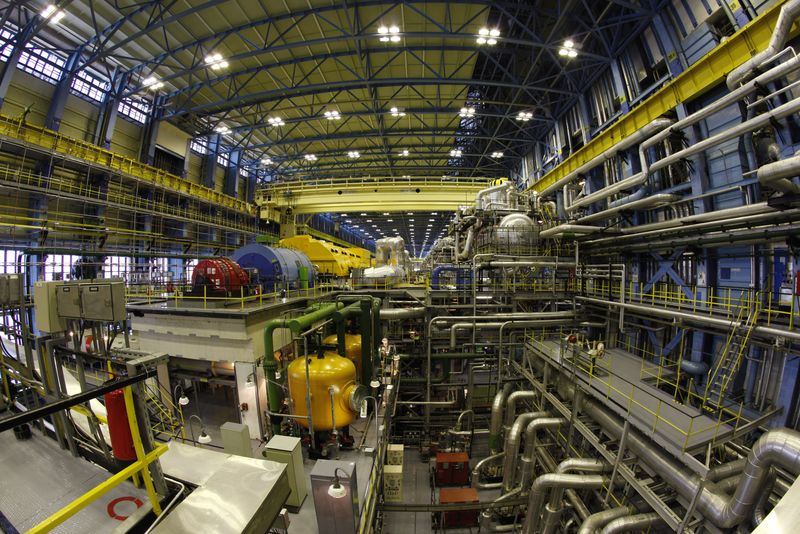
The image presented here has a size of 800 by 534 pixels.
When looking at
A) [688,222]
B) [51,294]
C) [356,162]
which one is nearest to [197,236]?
[356,162]

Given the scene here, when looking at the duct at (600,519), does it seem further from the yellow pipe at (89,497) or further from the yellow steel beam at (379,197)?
the yellow steel beam at (379,197)

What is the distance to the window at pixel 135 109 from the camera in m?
18.4

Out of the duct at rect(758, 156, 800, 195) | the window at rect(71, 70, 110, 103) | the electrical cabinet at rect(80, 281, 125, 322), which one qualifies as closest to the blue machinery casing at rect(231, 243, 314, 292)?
the electrical cabinet at rect(80, 281, 125, 322)

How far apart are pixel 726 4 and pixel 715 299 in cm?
864

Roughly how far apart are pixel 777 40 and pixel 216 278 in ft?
51.9

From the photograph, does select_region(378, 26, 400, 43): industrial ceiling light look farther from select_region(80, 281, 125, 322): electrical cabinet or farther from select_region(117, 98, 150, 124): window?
select_region(117, 98, 150, 124): window

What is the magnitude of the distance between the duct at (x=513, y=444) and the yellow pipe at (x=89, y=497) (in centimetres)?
931

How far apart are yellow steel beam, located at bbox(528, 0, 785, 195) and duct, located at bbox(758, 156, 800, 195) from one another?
4373 millimetres

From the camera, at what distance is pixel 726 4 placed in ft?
27.5

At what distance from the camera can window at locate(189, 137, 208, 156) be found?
24022 mm

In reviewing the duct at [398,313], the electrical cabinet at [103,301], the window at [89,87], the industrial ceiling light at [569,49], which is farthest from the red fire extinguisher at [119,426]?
the window at [89,87]

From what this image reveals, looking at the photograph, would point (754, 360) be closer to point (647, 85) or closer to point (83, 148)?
point (647, 85)

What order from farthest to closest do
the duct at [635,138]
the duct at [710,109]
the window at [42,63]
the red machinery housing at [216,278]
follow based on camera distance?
the window at [42,63], the duct at [635,138], the red machinery housing at [216,278], the duct at [710,109]

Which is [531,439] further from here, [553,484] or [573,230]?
[573,230]
